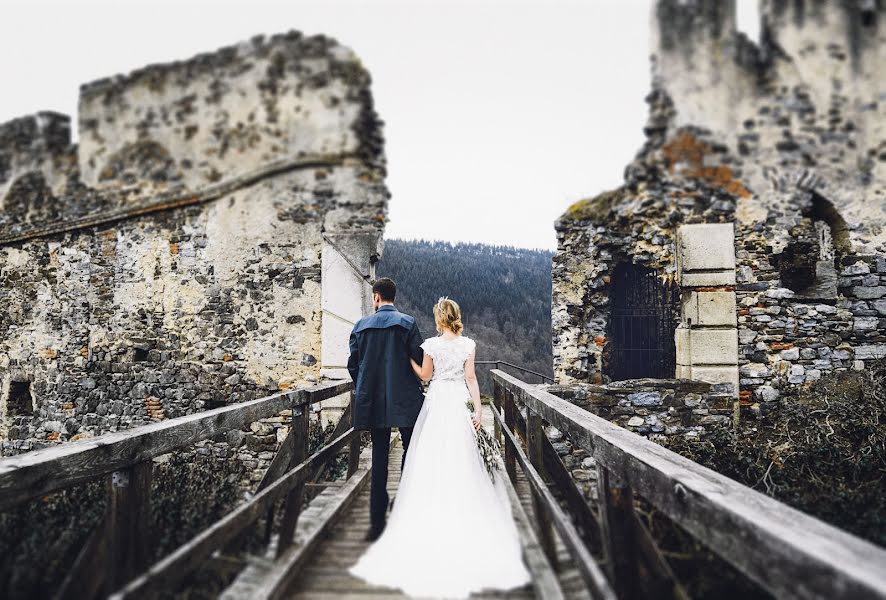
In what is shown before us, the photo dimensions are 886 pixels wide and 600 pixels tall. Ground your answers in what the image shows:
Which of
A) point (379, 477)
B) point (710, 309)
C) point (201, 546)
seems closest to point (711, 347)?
point (710, 309)

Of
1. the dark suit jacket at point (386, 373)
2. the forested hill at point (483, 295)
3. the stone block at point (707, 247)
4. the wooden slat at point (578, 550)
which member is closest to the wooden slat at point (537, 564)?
the wooden slat at point (578, 550)

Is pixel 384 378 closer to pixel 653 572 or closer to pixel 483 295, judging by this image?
pixel 653 572

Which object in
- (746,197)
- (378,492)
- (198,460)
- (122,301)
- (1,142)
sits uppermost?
(1,142)

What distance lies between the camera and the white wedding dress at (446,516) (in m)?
2.52

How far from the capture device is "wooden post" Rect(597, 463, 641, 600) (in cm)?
217

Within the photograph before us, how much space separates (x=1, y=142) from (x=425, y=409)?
321 inches

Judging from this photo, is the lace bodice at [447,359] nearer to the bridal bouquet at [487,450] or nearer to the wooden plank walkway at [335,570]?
the bridal bouquet at [487,450]

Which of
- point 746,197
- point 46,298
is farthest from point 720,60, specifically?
point 46,298

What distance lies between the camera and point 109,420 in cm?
735

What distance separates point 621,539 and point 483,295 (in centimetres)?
2703

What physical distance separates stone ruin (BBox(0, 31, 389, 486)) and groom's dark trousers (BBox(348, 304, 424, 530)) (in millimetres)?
3111

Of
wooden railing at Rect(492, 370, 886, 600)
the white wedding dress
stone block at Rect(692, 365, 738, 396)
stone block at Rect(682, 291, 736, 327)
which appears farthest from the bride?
stone block at Rect(682, 291, 736, 327)

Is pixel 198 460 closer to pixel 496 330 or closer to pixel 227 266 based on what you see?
pixel 227 266

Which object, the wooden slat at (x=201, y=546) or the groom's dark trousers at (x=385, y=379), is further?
the groom's dark trousers at (x=385, y=379)
